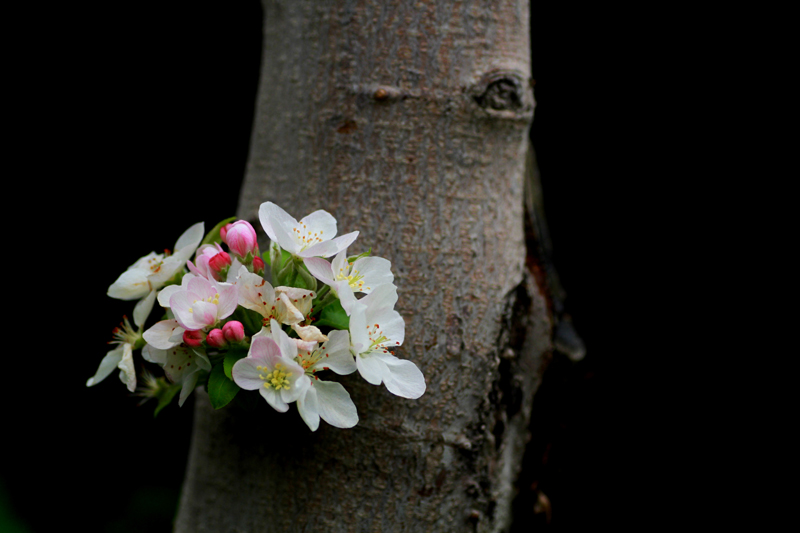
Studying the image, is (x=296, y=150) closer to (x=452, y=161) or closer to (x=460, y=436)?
(x=452, y=161)

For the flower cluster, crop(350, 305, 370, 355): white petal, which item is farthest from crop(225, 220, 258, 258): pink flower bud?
crop(350, 305, 370, 355): white petal

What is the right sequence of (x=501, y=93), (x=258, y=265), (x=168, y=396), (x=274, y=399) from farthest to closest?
(x=501, y=93) → (x=168, y=396) → (x=258, y=265) → (x=274, y=399)

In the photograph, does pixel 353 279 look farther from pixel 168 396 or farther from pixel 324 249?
pixel 168 396

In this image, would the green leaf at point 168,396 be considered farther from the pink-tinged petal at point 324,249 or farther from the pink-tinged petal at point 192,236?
the pink-tinged petal at point 324,249

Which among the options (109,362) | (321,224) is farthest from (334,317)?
(109,362)

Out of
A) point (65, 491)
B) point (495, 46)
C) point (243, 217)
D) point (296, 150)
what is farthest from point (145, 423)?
point (495, 46)

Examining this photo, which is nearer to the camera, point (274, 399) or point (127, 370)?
point (274, 399)

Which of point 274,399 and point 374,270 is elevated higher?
point 374,270
